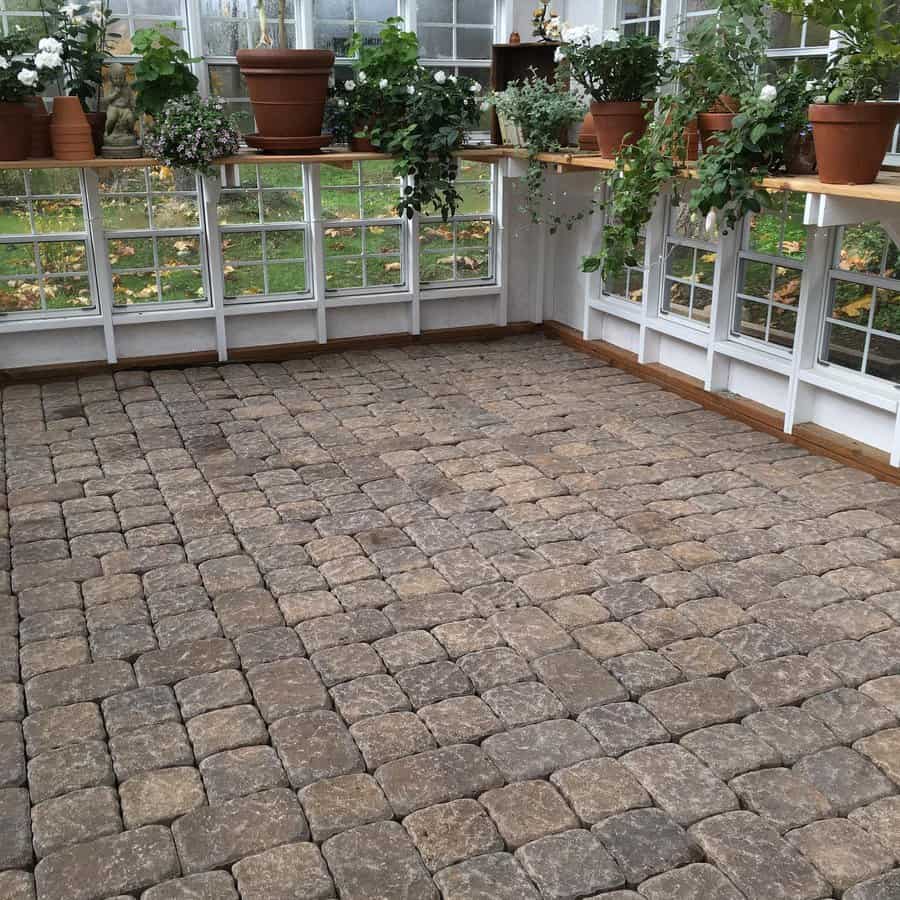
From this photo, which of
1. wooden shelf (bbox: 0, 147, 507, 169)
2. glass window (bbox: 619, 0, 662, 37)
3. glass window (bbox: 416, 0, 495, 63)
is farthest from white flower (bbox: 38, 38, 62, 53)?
glass window (bbox: 619, 0, 662, 37)

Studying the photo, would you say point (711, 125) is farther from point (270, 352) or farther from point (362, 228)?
point (270, 352)

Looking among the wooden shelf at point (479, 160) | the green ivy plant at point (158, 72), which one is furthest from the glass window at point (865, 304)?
the green ivy plant at point (158, 72)

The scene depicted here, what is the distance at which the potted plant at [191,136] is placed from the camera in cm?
611

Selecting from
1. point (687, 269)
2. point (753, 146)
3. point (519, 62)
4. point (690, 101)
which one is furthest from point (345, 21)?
point (753, 146)

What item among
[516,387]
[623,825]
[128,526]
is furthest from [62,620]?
[516,387]

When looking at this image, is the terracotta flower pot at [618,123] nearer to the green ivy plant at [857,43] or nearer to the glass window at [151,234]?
the green ivy plant at [857,43]

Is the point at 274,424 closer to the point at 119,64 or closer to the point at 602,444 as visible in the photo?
the point at 602,444

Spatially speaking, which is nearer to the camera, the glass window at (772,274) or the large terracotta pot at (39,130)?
the glass window at (772,274)

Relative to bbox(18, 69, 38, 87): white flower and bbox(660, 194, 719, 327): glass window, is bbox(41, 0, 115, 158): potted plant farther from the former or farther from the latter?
bbox(660, 194, 719, 327): glass window

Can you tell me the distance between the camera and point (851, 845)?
2.56 meters

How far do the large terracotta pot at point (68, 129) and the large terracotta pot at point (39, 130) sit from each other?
0.22 feet

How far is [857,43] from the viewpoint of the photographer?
433 cm

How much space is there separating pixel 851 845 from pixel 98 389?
5.18 metres

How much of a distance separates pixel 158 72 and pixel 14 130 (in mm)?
896
